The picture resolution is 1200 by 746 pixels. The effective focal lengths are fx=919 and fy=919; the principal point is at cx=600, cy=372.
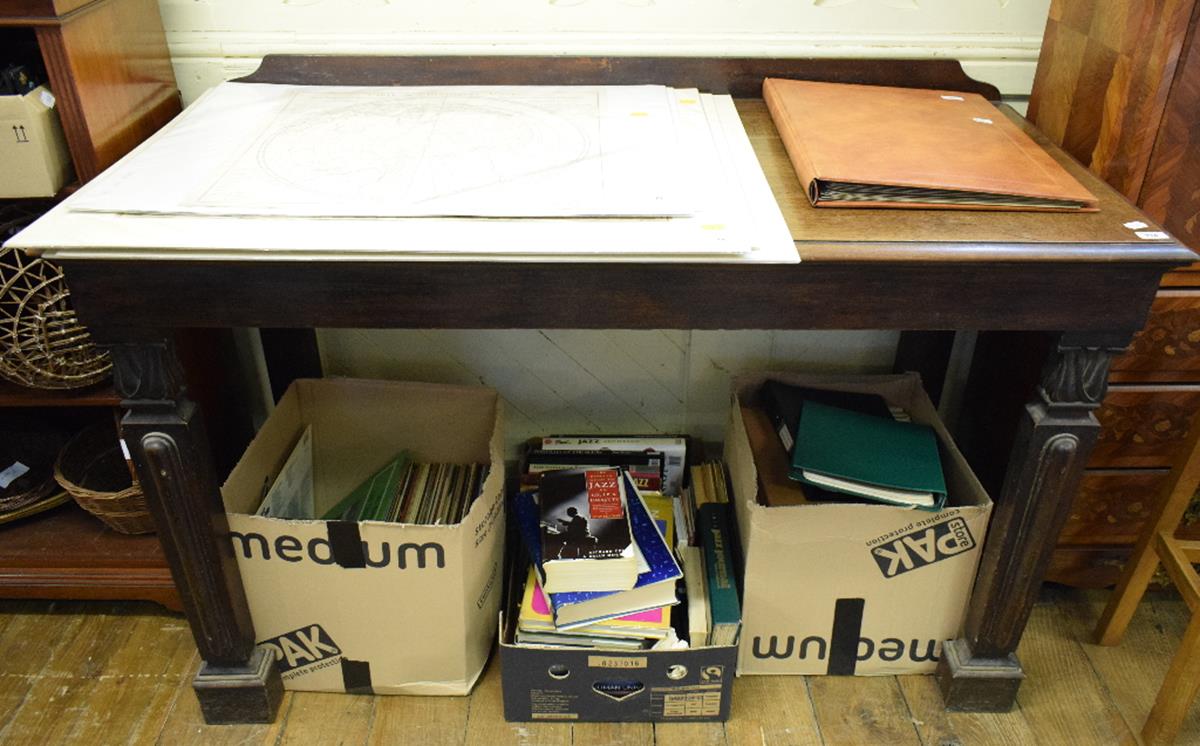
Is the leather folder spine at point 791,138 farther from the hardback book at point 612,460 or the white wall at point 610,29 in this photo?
the hardback book at point 612,460

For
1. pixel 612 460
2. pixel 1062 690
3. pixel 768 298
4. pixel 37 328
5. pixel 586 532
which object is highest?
pixel 768 298

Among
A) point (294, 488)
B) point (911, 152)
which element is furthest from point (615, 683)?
point (911, 152)

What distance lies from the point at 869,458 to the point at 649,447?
45 cm

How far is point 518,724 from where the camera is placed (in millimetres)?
1436

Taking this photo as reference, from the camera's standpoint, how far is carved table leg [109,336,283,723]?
1147 mm

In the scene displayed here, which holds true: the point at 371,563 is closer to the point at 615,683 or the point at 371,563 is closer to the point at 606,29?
the point at 615,683

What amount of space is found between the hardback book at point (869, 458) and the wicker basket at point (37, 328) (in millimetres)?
1070

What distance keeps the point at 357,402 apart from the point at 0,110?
0.67m

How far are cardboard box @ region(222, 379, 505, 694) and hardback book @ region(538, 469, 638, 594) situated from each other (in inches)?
3.8

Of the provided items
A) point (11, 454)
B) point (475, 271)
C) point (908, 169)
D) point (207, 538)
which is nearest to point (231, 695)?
point (207, 538)

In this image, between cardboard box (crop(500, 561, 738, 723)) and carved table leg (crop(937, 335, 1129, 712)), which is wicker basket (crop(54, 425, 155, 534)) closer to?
cardboard box (crop(500, 561, 738, 723))

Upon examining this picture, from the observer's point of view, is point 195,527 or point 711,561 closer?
point 195,527

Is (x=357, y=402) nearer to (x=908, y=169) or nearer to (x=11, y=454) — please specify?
Result: (x=11, y=454)

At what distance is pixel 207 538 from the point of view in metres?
1.27
